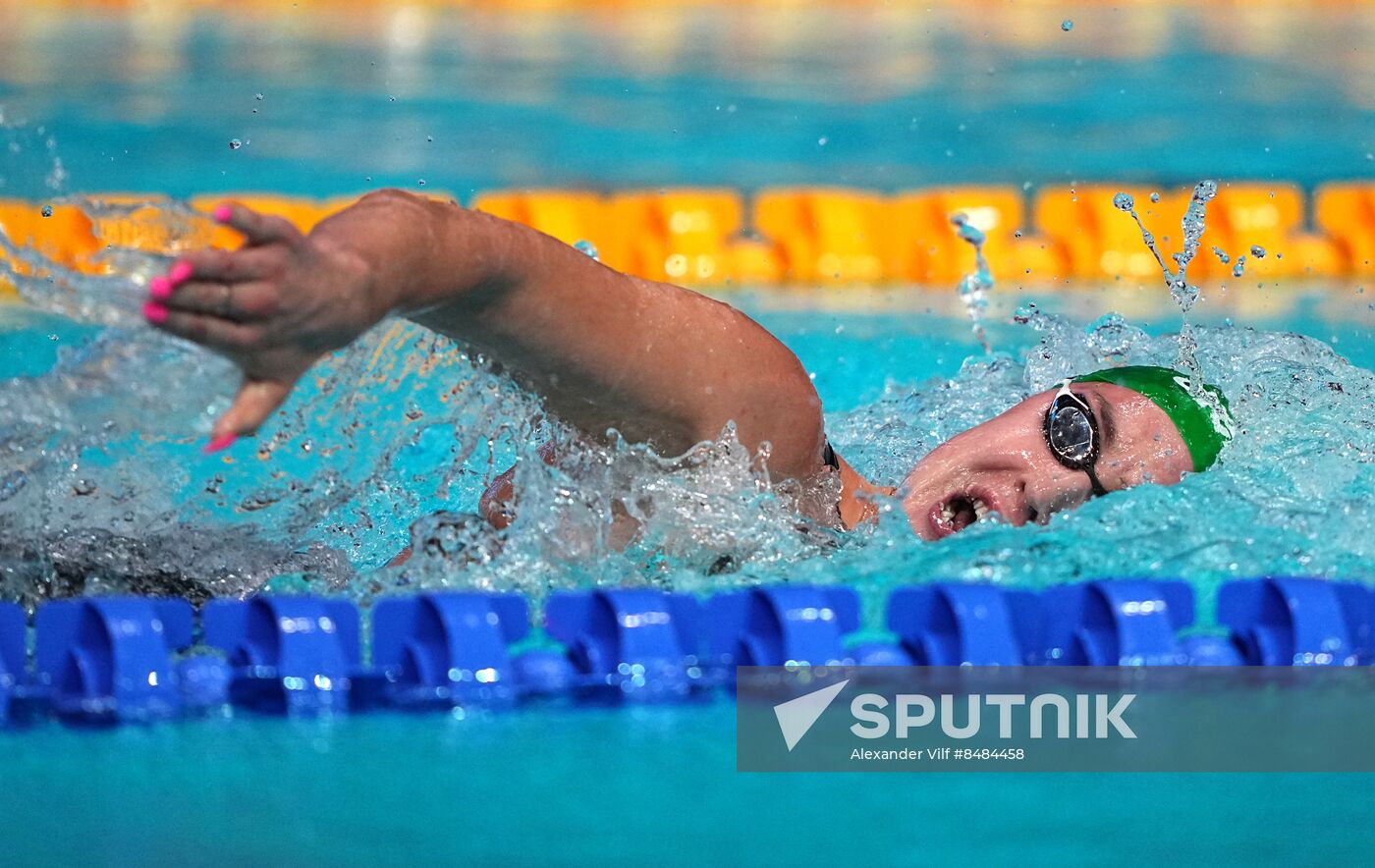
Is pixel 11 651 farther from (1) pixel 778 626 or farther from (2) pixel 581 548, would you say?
(1) pixel 778 626

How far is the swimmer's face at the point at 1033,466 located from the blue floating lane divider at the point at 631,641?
460 mm

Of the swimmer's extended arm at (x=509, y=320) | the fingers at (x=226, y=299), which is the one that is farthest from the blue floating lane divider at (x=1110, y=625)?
the fingers at (x=226, y=299)

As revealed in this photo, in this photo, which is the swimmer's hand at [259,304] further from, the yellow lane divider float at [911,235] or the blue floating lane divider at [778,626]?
the yellow lane divider float at [911,235]

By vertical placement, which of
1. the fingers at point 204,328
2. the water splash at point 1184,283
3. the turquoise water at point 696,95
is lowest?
the fingers at point 204,328

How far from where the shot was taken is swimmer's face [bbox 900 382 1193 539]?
2.10 metres

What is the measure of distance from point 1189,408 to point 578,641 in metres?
0.95

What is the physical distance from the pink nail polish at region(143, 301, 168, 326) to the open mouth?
4.51 feet

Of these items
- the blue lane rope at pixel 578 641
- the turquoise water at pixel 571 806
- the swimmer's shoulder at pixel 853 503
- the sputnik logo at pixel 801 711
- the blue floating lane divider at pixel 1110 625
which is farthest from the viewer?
the swimmer's shoulder at pixel 853 503

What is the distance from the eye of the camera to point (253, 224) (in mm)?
984

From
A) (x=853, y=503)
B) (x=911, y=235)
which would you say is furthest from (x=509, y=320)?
(x=911, y=235)

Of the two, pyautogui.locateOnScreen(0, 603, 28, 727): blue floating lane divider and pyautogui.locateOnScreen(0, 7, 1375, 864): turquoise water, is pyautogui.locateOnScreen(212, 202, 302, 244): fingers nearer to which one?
pyautogui.locateOnScreen(0, 7, 1375, 864): turquoise water

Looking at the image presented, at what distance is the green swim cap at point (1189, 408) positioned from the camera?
7.01 ft

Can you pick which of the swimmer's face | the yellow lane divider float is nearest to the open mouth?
the swimmer's face

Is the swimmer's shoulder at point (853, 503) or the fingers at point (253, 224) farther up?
the fingers at point (253, 224)
